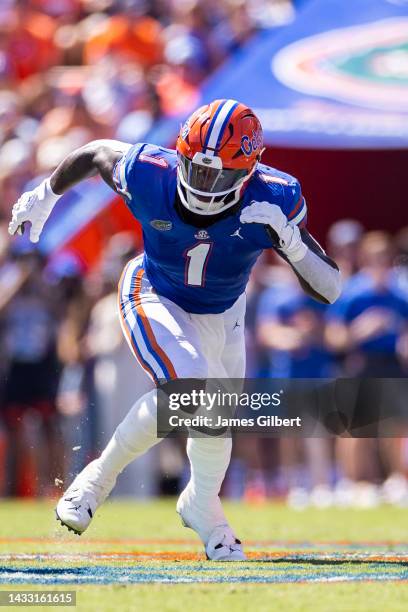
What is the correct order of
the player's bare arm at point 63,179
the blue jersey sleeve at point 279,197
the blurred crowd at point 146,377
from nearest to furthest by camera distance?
the blue jersey sleeve at point 279,197
the player's bare arm at point 63,179
the blurred crowd at point 146,377

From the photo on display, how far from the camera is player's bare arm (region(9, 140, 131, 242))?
6.23 metres

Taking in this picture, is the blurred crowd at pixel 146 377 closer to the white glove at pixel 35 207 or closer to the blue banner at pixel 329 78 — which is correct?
the blue banner at pixel 329 78

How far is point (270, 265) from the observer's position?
10953 millimetres

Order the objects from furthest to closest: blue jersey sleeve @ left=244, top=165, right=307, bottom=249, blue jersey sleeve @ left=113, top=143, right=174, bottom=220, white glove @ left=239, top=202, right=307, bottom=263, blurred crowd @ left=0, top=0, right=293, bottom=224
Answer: blurred crowd @ left=0, top=0, right=293, bottom=224 → blue jersey sleeve @ left=113, top=143, right=174, bottom=220 → blue jersey sleeve @ left=244, top=165, right=307, bottom=249 → white glove @ left=239, top=202, right=307, bottom=263

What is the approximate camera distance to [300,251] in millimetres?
5668

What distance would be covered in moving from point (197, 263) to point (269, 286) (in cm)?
461

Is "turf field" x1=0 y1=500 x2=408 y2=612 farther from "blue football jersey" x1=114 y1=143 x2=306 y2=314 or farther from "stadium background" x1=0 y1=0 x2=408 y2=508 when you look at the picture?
"stadium background" x1=0 y1=0 x2=408 y2=508

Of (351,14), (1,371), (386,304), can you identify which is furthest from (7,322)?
(351,14)

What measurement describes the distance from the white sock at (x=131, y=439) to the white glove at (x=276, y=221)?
874mm

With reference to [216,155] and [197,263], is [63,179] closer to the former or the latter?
[197,263]

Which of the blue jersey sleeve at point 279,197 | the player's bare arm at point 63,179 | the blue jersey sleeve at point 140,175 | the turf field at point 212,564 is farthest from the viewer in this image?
the player's bare arm at point 63,179

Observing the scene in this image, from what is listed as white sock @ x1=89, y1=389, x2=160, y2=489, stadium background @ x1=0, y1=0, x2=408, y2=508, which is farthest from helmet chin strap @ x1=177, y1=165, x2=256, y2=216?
stadium background @ x1=0, y1=0, x2=408, y2=508

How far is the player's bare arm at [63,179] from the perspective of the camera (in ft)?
20.5

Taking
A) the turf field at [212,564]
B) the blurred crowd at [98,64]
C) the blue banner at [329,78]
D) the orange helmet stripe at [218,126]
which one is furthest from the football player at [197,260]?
the blurred crowd at [98,64]
